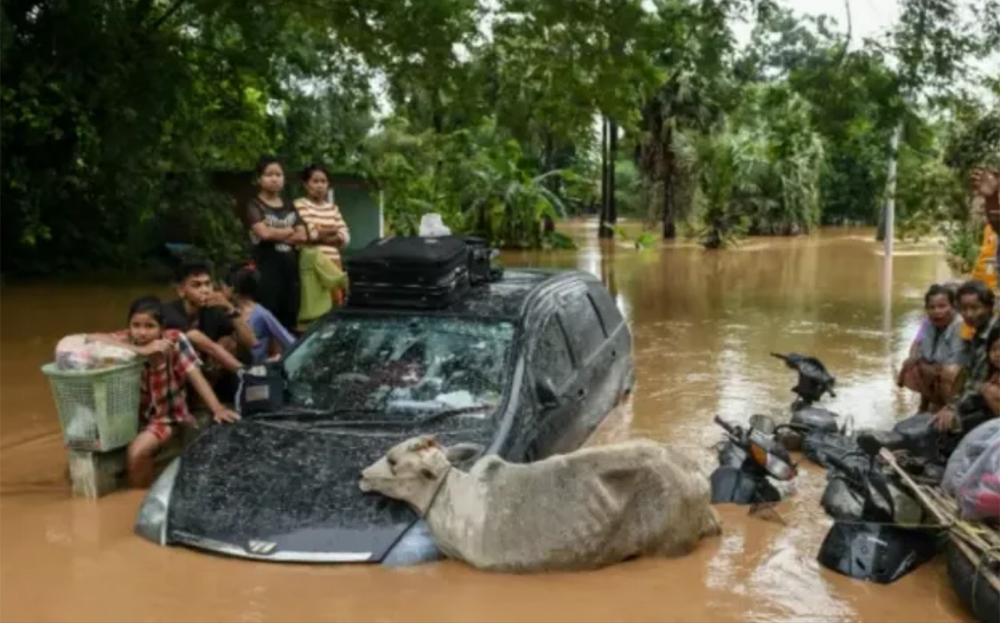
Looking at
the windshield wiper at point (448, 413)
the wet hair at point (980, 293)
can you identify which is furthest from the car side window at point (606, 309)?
the windshield wiper at point (448, 413)

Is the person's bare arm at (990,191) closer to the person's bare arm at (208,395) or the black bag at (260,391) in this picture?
the black bag at (260,391)

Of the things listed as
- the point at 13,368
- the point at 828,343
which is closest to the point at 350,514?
the point at 13,368

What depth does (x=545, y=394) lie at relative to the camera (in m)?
6.16

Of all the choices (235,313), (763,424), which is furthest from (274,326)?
(763,424)

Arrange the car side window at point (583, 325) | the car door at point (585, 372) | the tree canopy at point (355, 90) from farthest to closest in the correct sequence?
the tree canopy at point (355, 90) < the car side window at point (583, 325) < the car door at point (585, 372)

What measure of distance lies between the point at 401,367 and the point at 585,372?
1553mm

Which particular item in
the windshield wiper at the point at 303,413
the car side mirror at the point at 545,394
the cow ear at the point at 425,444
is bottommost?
the cow ear at the point at 425,444

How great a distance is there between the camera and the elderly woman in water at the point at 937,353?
7.80m

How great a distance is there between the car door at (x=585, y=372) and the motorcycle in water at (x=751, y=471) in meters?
0.88

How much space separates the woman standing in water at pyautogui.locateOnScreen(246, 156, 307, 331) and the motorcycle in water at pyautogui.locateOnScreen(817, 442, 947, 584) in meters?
4.28

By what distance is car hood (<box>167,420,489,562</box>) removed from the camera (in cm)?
512

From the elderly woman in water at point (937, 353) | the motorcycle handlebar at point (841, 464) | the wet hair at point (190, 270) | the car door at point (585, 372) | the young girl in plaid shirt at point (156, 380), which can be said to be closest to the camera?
the motorcycle handlebar at point (841, 464)

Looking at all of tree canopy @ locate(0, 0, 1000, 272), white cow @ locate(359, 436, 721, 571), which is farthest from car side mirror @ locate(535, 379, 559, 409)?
tree canopy @ locate(0, 0, 1000, 272)

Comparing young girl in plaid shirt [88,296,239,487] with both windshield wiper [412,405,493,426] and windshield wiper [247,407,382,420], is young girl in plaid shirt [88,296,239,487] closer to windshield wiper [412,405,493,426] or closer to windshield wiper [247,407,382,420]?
windshield wiper [247,407,382,420]
